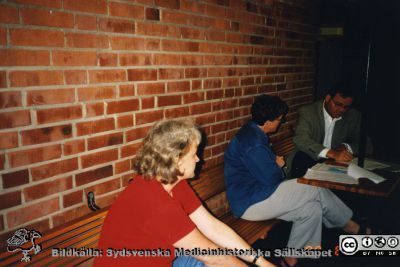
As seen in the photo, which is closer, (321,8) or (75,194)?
(75,194)

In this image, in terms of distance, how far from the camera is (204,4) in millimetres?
2812

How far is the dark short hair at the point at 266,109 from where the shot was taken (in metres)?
3.07

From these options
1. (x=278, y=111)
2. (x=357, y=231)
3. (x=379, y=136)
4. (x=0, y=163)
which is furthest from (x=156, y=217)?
(x=379, y=136)

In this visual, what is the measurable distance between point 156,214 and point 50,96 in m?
0.88

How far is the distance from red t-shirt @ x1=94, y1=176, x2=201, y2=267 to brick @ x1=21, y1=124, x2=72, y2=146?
538mm

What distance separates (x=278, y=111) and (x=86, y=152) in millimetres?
1881

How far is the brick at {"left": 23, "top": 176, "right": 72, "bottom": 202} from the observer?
1736mm

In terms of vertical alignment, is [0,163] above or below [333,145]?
above

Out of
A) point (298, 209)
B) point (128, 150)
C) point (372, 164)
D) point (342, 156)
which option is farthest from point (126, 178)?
point (372, 164)

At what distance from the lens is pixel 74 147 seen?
1925 mm

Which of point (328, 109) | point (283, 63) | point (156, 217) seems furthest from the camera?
point (283, 63)

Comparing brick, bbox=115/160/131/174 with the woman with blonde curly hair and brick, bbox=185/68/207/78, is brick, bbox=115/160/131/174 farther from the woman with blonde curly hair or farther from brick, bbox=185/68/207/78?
brick, bbox=185/68/207/78

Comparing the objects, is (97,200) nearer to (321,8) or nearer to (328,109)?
(328,109)

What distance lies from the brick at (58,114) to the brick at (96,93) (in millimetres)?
73
